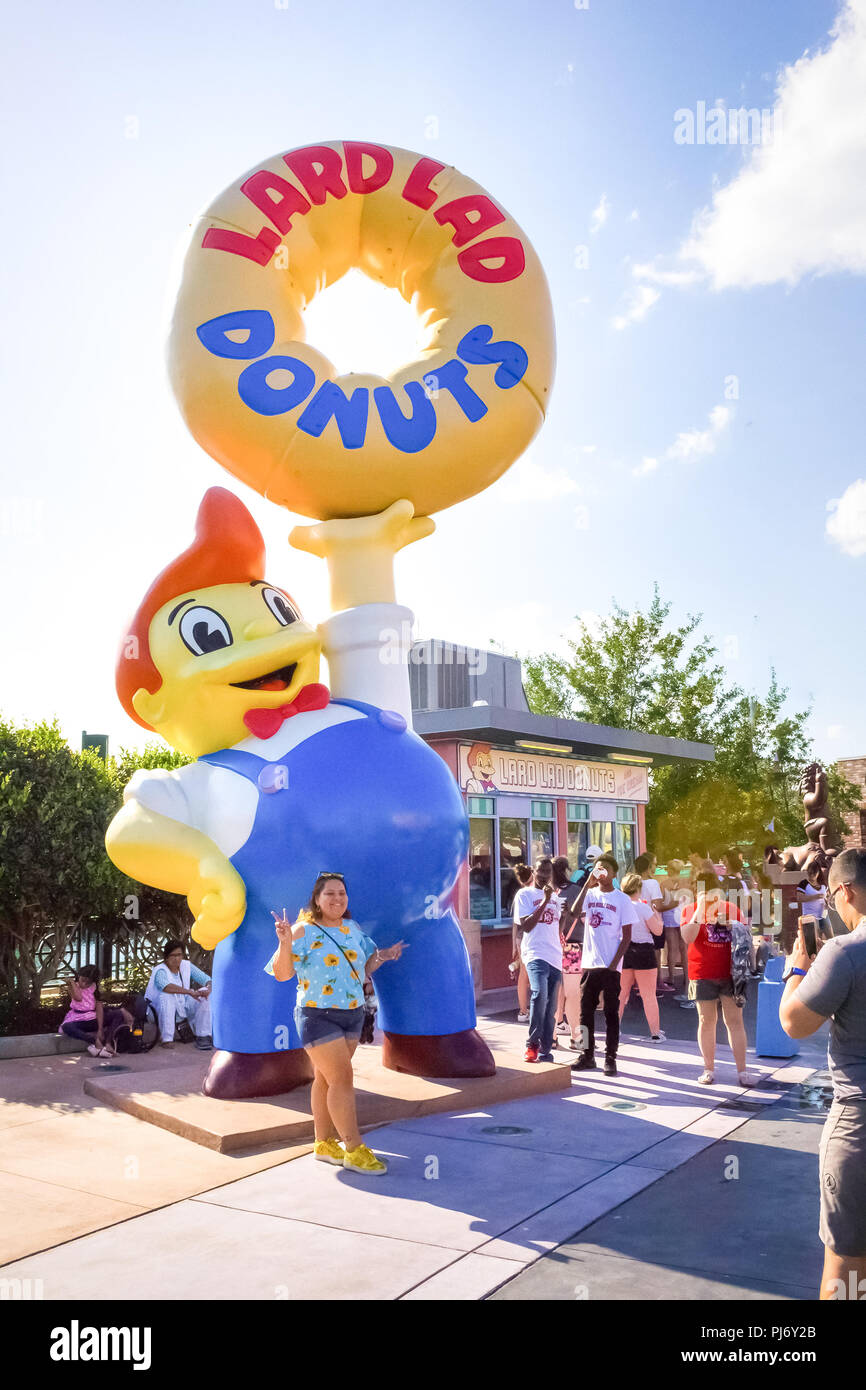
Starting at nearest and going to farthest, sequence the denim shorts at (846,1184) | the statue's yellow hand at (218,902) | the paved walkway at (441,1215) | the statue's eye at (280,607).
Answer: the denim shorts at (846,1184), the paved walkway at (441,1215), the statue's yellow hand at (218,902), the statue's eye at (280,607)

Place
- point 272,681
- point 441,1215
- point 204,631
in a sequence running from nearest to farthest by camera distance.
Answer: point 441,1215
point 204,631
point 272,681

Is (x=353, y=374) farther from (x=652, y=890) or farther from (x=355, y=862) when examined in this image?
(x=652, y=890)

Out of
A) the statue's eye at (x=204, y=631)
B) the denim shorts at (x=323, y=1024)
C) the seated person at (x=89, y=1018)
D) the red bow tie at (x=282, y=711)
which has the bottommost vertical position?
the seated person at (x=89, y=1018)

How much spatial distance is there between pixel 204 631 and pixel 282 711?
2.34 feet

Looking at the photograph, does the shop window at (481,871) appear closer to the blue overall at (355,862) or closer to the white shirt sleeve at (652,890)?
the white shirt sleeve at (652,890)

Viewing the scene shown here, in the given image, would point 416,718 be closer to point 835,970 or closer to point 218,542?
point 218,542

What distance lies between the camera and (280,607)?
7.13 metres

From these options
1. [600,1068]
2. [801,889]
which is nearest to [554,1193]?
[600,1068]

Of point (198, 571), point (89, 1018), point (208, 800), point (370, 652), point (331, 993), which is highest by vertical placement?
point (198, 571)

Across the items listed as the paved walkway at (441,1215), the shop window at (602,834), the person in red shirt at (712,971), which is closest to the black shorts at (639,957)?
the person in red shirt at (712,971)

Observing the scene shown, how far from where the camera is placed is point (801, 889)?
44.1 ft

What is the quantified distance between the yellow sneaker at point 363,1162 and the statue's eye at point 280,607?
129 inches

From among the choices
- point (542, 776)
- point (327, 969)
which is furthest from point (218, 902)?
point (542, 776)

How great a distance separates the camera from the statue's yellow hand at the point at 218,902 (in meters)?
6.28
